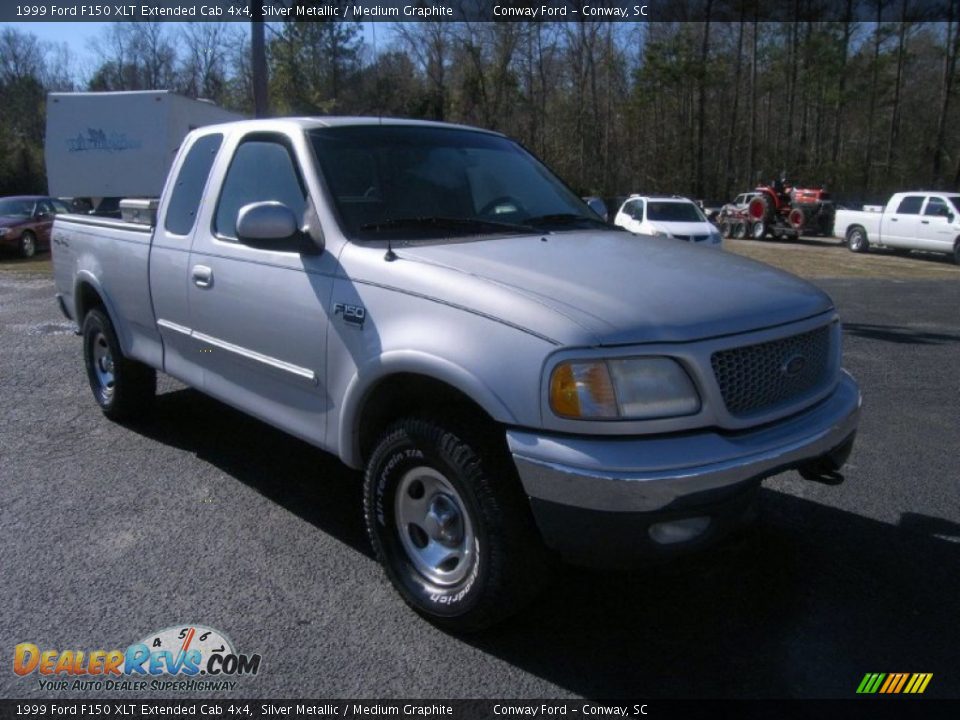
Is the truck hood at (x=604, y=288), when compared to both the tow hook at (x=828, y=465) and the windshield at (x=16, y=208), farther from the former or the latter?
the windshield at (x=16, y=208)

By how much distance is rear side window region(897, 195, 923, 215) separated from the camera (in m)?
23.6

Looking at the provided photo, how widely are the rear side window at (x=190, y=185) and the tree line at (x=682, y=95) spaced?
3781 cm

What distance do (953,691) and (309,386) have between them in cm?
266

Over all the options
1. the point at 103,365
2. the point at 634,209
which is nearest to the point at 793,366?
the point at 103,365

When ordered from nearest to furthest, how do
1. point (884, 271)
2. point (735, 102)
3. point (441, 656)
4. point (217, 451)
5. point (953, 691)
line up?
1. point (953, 691)
2. point (441, 656)
3. point (217, 451)
4. point (884, 271)
5. point (735, 102)

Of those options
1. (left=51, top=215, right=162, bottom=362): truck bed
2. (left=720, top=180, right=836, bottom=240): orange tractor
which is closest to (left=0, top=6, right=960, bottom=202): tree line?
(left=720, top=180, right=836, bottom=240): orange tractor

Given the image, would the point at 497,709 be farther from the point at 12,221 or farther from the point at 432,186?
the point at 12,221

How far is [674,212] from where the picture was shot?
20594 mm

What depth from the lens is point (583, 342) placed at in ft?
8.48

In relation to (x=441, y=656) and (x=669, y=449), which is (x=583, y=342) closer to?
(x=669, y=449)

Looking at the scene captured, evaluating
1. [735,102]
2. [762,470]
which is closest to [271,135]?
[762,470]

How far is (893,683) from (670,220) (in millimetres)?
18238

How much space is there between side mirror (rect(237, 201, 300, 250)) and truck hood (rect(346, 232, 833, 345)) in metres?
0.50

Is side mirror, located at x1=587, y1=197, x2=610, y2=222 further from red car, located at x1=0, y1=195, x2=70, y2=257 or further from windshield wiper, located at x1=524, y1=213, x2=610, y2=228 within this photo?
red car, located at x1=0, y1=195, x2=70, y2=257
